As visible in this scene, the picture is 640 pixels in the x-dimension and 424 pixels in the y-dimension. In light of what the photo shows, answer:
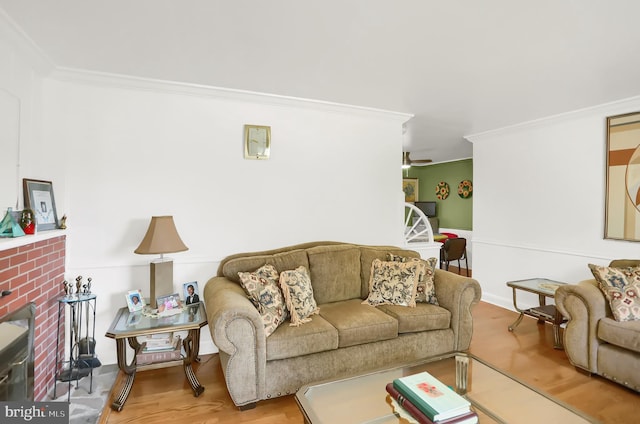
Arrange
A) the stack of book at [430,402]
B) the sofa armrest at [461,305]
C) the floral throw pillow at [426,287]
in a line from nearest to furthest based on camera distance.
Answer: the stack of book at [430,402], the sofa armrest at [461,305], the floral throw pillow at [426,287]

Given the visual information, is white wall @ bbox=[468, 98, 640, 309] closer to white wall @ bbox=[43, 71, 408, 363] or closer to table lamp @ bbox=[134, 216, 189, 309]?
white wall @ bbox=[43, 71, 408, 363]

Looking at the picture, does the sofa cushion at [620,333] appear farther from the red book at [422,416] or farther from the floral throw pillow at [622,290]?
the red book at [422,416]

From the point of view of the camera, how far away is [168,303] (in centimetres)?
254

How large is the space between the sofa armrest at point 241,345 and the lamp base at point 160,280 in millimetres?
625

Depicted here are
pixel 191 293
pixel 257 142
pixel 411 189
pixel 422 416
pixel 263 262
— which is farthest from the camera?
pixel 411 189

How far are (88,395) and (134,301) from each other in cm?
67

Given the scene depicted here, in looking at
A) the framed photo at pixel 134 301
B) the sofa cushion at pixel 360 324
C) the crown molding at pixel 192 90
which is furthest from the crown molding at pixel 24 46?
the sofa cushion at pixel 360 324

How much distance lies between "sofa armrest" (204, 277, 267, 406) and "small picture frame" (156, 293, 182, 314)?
491 mm

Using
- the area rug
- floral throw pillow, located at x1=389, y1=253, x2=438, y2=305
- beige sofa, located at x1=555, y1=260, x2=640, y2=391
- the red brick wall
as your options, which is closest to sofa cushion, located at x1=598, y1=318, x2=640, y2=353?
beige sofa, located at x1=555, y1=260, x2=640, y2=391

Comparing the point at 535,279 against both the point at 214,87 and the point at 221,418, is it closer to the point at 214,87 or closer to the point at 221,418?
the point at 221,418

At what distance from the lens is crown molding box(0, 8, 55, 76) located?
6.20ft

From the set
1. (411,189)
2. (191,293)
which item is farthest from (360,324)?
(411,189)

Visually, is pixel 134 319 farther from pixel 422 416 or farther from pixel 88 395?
pixel 422 416

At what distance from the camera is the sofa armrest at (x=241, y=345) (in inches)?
82.5
